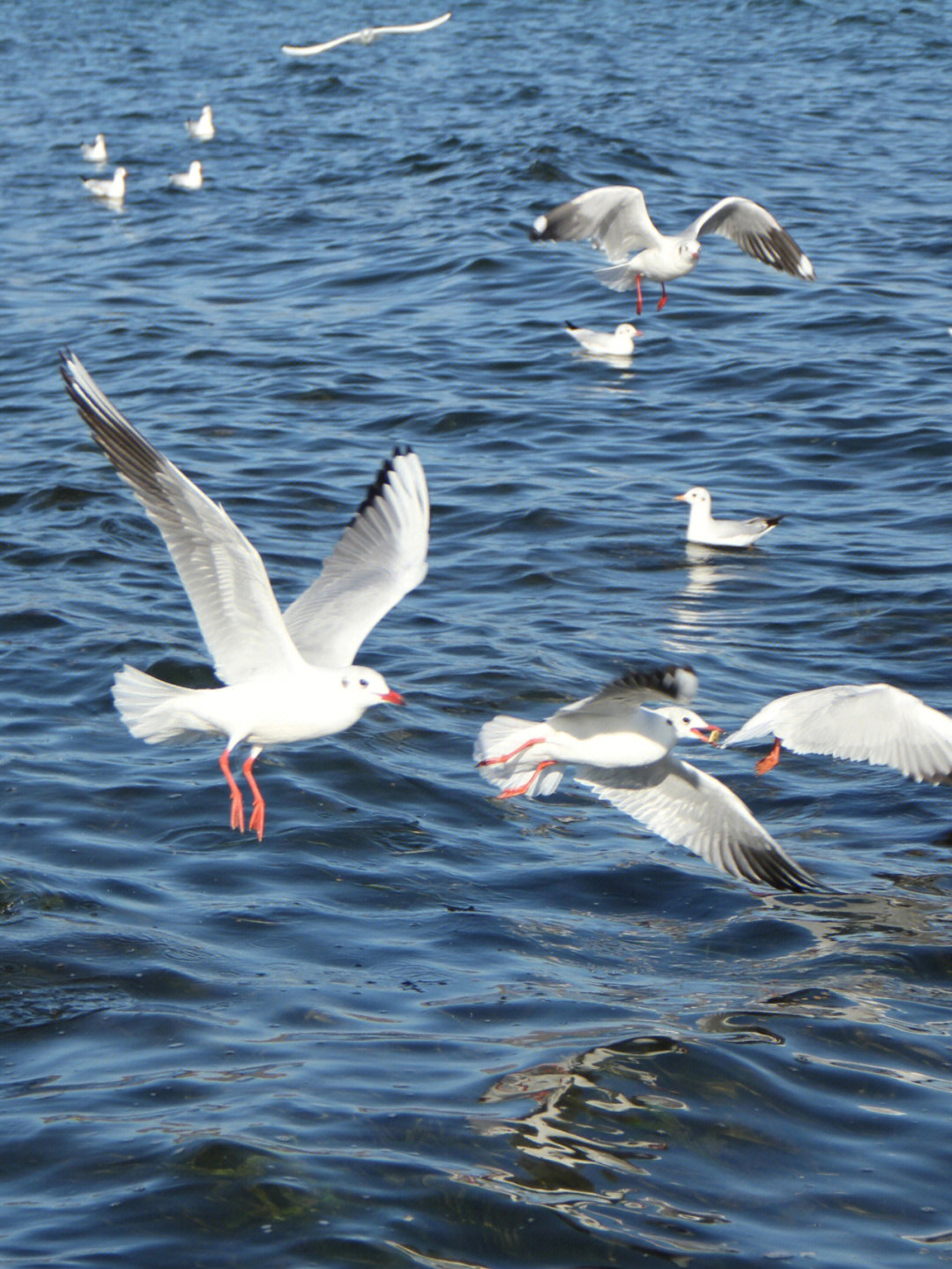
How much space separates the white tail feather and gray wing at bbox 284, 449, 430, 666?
558 millimetres

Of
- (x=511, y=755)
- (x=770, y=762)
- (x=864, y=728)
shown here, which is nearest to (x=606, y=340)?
(x=770, y=762)

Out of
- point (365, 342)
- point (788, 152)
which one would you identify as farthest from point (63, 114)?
point (365, 342)

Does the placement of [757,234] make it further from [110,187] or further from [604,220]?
[110,187]

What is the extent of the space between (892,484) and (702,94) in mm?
14610

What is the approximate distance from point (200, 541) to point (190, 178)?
1798 cm

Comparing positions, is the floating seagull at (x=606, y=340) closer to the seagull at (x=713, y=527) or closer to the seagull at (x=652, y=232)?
the seagull at (x=652, y=232)

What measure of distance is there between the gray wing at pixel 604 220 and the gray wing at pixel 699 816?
7626mm

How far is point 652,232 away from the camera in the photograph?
48.8 feet

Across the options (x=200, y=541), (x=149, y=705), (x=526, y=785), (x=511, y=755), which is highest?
(x=200, y=541)

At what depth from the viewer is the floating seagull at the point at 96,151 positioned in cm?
2400

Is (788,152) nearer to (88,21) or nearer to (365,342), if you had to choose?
(365,342)

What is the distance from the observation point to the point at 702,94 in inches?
1033

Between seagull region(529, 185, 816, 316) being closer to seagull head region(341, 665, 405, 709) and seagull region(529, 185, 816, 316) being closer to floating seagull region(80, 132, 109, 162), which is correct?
seagull head region(341, 665, 405, 709)

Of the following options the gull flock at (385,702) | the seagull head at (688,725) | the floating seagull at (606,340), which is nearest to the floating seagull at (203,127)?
the floating seagull at (606,340)
